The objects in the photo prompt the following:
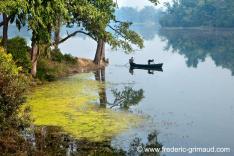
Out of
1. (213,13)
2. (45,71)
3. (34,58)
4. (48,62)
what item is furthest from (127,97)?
(213,13)

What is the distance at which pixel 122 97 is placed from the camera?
35719 mm

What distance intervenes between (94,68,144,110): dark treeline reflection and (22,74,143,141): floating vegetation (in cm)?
69

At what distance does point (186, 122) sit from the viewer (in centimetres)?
2756

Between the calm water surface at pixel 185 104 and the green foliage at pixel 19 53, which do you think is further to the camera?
the green foliage at pixel 19 53

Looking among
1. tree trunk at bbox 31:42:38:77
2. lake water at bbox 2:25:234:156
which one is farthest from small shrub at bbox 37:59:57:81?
lake water at bbox 2:25:234:156

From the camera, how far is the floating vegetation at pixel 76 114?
2312 centimetres

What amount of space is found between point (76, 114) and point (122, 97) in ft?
30.8

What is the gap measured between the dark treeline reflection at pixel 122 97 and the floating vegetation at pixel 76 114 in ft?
2.26

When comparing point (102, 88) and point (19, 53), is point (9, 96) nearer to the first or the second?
point (19, 53)

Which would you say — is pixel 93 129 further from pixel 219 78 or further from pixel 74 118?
pixel 219 78

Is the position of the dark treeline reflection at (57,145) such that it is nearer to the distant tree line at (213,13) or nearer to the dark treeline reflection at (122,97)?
the dark treeline reflection at (122,97)

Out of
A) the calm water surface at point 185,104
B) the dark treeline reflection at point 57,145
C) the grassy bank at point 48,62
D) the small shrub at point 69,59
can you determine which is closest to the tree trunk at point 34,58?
the grassy bank at point 48,62

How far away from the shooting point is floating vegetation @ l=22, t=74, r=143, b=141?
75.9ft

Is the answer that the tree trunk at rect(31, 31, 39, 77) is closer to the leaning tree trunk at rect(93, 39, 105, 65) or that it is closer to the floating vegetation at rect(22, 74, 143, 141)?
the floating vegetation at rect(22, 74, 143, 141)
